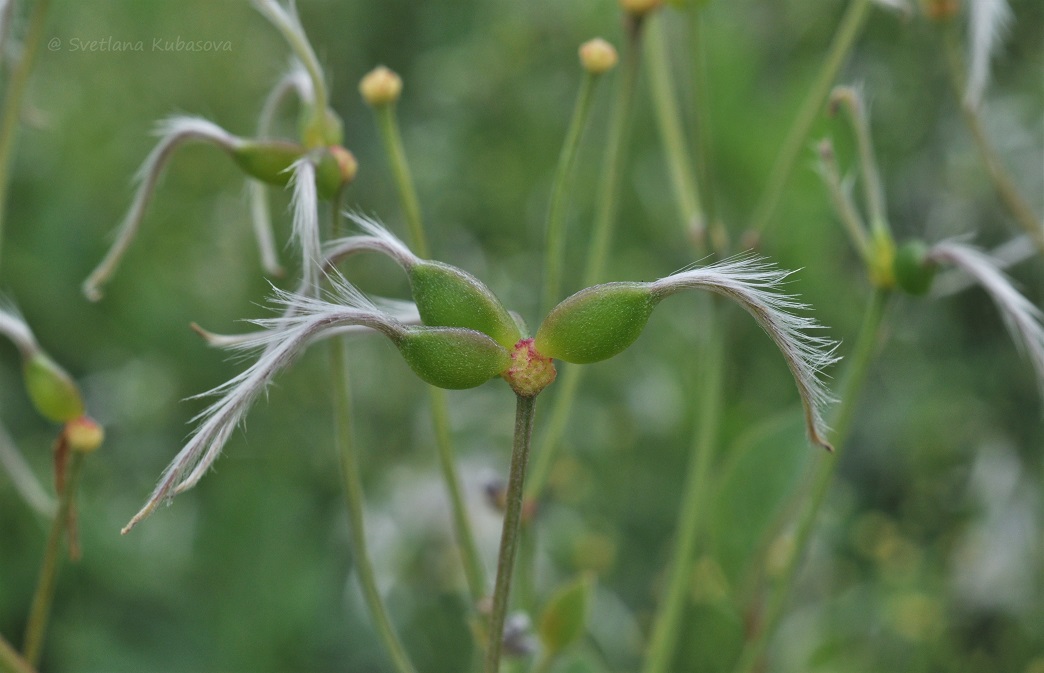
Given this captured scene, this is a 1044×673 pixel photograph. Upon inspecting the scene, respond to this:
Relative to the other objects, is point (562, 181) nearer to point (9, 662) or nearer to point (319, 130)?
point (319, 130)

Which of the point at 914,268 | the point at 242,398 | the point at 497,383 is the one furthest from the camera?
the point at 497,383

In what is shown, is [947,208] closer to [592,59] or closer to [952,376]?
[952,376]

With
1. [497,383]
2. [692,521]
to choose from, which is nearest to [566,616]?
[692,521]

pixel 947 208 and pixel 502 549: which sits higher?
pixel 502 549

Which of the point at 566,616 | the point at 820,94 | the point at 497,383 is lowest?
the point at 497,383

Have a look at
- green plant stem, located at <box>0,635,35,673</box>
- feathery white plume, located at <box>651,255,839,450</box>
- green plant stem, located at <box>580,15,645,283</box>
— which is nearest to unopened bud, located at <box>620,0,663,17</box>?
green plant stem, located at <box>580,15,645,283</box>

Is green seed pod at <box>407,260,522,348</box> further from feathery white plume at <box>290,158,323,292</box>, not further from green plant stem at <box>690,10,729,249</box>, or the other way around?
green plant stem at <box>690,10,729,249</box>

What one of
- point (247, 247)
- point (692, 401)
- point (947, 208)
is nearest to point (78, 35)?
point (247, 247)

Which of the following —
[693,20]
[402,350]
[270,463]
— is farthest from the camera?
[270,463]
